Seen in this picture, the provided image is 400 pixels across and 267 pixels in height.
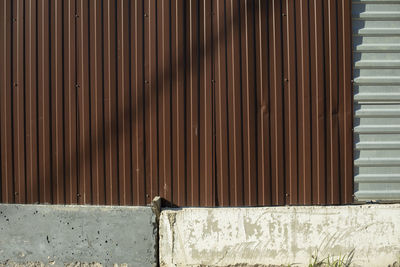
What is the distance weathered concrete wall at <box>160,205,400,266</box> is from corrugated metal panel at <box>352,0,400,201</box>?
0.31 metres

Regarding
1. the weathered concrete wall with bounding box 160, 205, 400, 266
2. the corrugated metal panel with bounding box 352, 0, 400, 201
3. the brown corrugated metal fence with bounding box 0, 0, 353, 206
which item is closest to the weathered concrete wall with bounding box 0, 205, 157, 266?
the brown corrugated metal fence with bounding box 0, 0, 353, 206

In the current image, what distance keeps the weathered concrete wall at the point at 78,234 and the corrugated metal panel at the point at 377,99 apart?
2158 mm

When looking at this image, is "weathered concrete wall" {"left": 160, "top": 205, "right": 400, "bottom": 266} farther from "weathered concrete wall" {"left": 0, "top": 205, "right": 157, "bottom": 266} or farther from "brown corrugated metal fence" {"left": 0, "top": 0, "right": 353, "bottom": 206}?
"weathered concrete wall" {"left": 0, "top": 205, "right": 157, "bottom": 266}

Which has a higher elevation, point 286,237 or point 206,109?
point 206,109

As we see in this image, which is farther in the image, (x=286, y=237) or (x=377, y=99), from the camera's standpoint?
(x=377, y=99)

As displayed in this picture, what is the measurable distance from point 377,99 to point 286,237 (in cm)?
162

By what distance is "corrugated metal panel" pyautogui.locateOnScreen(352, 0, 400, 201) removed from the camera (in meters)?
3.81

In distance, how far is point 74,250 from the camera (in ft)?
12.3

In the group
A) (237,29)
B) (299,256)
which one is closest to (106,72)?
(237,29)

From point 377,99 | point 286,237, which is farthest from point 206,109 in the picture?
point 377,99

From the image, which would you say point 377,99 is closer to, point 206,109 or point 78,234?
point 206,109

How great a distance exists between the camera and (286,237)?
12.1 ft

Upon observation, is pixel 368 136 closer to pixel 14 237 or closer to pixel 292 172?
pixel 292 172

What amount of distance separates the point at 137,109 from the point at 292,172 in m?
1.65
